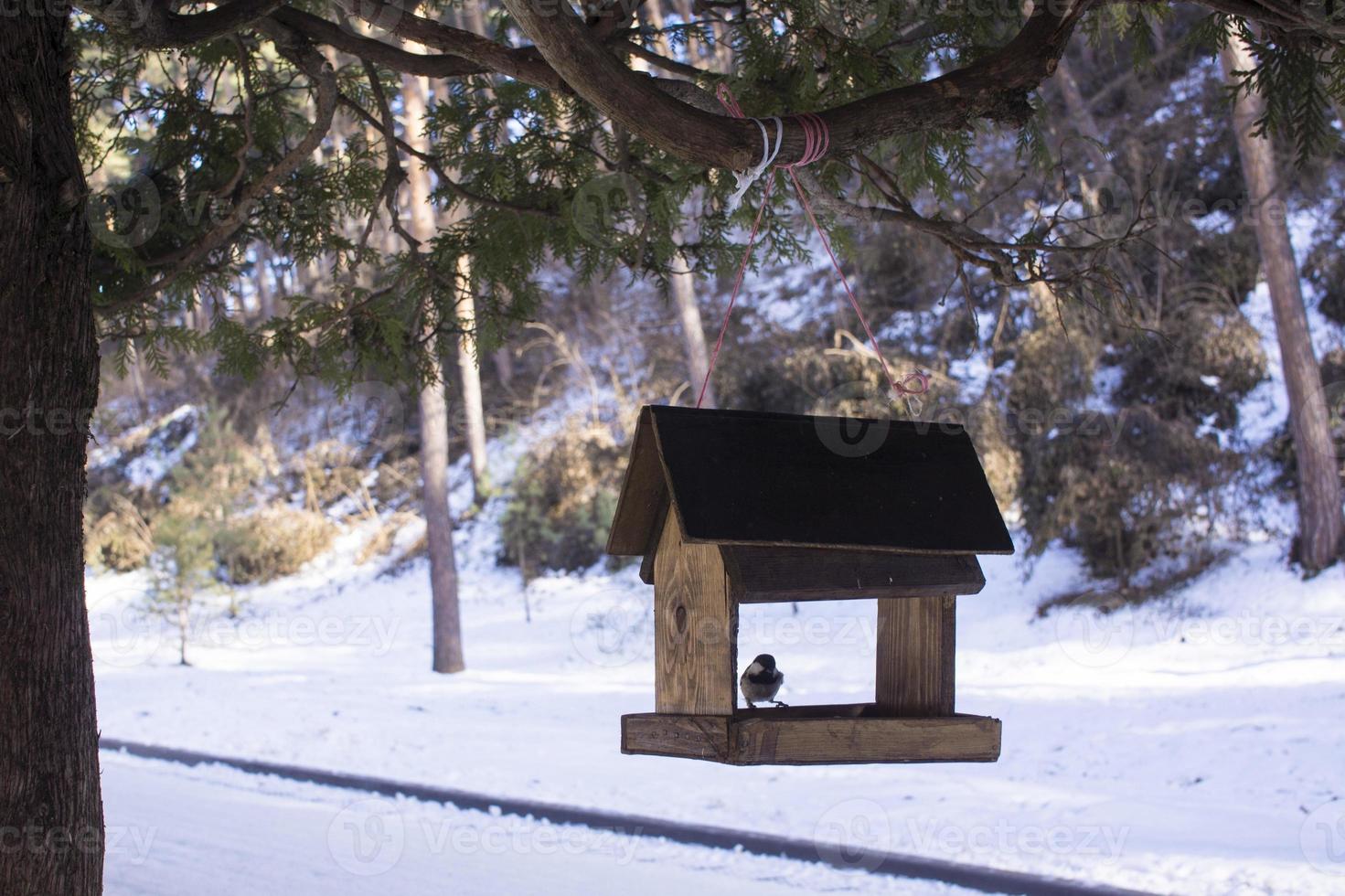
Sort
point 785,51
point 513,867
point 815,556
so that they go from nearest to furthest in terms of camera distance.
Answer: point 815,556, point 785,51, point 513,867

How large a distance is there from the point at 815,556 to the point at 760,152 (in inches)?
37.6

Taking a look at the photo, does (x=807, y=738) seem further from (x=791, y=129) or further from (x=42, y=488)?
(x=42, y=488)

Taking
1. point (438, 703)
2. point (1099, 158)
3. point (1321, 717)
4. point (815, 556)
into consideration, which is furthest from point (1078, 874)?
point (1099, 158)

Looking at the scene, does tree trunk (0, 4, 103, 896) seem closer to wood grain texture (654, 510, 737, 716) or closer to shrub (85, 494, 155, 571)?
wood grain texture (654, 510, 737, 716)

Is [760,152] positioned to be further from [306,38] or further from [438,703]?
[438,703]

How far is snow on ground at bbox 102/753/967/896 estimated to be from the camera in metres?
5.98

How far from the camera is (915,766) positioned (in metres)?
8.23

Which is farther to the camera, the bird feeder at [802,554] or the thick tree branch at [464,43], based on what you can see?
the thick tree branch at [464,43]

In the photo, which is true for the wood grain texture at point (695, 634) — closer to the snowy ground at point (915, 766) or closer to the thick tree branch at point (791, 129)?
the thick tree branch at point (791, 129)

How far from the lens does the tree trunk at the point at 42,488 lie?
2.85m

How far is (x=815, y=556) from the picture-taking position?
111 inches

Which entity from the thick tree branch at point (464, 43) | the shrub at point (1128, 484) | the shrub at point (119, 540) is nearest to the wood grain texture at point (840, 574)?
the thick tree branch at point (464, 43)

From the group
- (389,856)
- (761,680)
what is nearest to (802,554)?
(761,680)

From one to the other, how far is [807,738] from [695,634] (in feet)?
1.20
